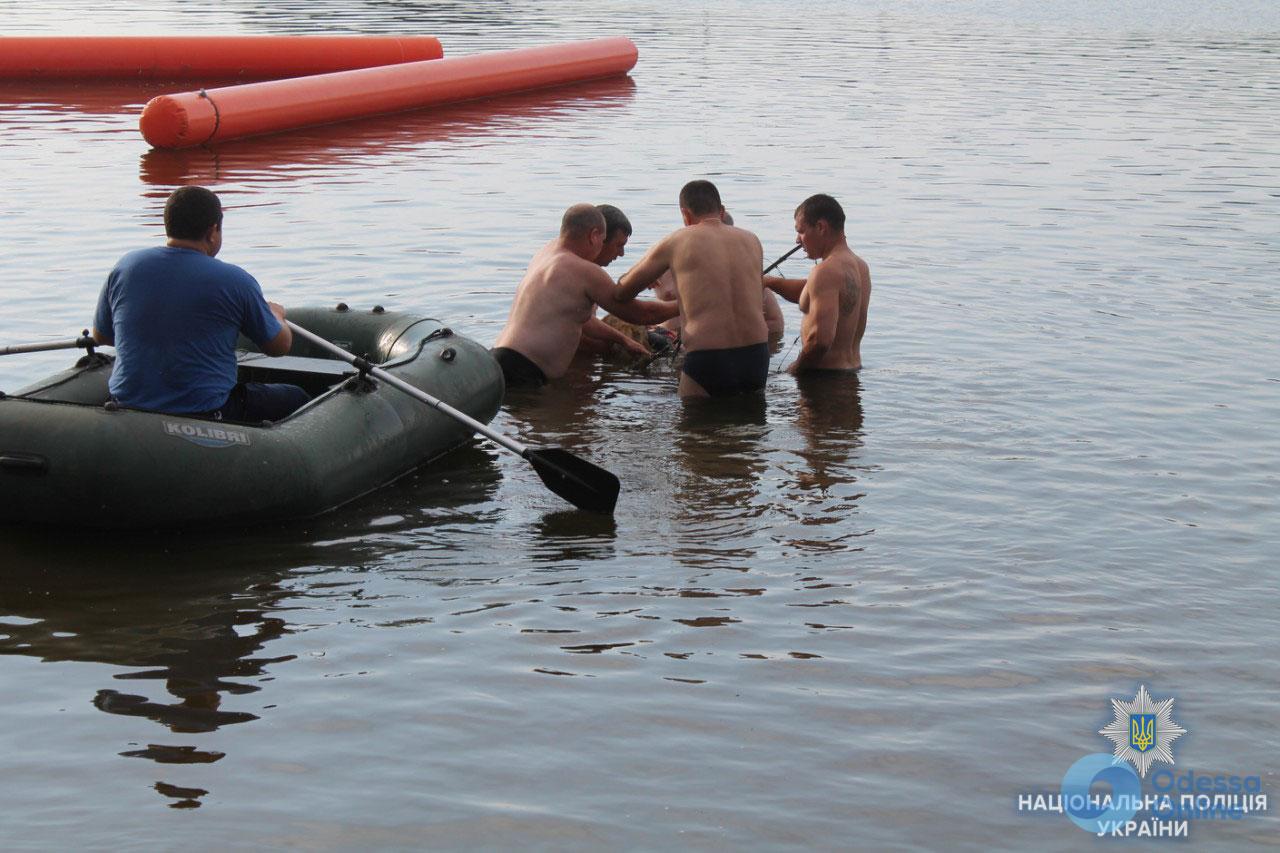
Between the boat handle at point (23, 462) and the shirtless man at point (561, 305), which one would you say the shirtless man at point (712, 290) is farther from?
the boat handle at point (23, 462)

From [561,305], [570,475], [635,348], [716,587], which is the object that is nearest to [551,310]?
[561,305]

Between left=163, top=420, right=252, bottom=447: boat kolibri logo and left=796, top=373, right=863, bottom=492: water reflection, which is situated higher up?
left=163, top=420, right=252, bottom=447: boat kolibri logo

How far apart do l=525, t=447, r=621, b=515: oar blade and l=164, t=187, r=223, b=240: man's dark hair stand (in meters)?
1.64

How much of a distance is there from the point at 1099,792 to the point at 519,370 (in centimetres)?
506

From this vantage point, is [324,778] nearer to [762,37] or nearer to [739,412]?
[739,412]

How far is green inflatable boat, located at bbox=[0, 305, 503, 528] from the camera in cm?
570

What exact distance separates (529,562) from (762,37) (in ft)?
93.9

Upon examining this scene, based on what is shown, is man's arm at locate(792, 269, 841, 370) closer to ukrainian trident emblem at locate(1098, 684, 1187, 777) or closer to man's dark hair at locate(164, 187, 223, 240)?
man's dark hair at locate(164, 187, 223, 240)

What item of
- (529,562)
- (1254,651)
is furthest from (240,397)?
(1254,651)

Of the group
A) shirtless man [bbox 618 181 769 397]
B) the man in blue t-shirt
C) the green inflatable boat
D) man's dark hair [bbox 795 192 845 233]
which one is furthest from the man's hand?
the man in blue t-shirt

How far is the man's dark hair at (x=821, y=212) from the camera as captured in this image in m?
8.62

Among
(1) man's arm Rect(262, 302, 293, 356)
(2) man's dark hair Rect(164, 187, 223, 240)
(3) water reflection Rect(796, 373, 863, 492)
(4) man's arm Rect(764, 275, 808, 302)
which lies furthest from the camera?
(4) man's arm Rect(764, 275, 808, 302)

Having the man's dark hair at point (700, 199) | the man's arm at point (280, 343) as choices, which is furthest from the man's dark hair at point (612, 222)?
the man's arm at point (280, 343)

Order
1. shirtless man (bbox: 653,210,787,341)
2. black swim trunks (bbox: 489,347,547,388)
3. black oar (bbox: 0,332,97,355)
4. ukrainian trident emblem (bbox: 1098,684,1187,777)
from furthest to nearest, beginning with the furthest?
shirtless man (bbox: 653,210,787,341), black swim trunks (bbox: 489,347,547,388), black oar (bbox: 0,332,97,355), ukrainian trident emblem (bbox: 1098,684,1187,777)
